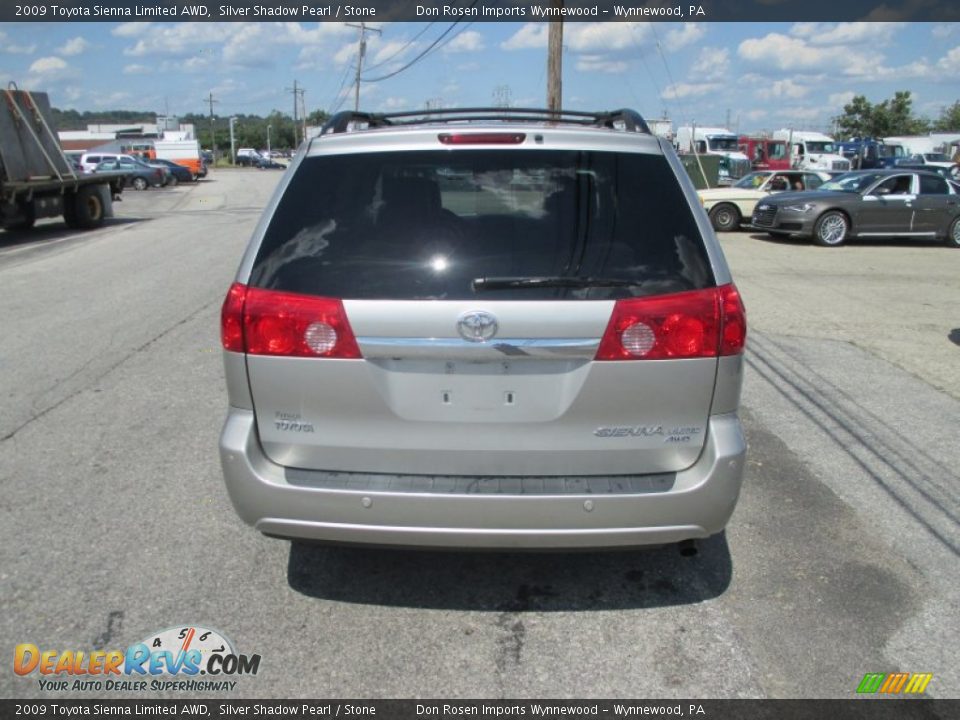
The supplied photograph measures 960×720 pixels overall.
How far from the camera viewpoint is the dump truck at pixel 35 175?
57.0ft

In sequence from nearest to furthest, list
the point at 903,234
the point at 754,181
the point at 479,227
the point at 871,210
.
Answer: the point at 479,227 → the point at 871,210 → the point at 903,234 → the point at 754,181

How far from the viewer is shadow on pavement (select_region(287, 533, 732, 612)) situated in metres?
3.40

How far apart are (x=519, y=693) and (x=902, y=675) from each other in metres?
1.39

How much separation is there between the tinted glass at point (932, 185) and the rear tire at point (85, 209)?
20.2 meters

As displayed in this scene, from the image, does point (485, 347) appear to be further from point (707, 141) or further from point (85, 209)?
point (707, 141)

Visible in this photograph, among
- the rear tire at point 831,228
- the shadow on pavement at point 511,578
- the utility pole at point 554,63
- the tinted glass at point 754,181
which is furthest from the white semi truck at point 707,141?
the shadow on pavement at point 511,578

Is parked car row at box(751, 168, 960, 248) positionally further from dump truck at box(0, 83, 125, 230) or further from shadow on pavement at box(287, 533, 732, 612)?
dump truck at box(0, 83, 125, 230)

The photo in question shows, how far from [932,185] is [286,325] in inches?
775

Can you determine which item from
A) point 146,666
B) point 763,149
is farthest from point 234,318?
point 763,149

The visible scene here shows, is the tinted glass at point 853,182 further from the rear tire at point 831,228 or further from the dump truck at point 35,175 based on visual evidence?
the dump truck at point 35,175

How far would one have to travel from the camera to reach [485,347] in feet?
9.23

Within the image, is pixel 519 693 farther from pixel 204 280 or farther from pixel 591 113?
pixel 204 280

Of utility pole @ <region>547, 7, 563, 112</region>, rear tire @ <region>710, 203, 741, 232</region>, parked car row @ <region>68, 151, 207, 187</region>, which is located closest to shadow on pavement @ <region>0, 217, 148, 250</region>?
utility pole @ <region>547, 7, 563, 112</region>

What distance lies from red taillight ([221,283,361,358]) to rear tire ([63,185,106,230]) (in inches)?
787
